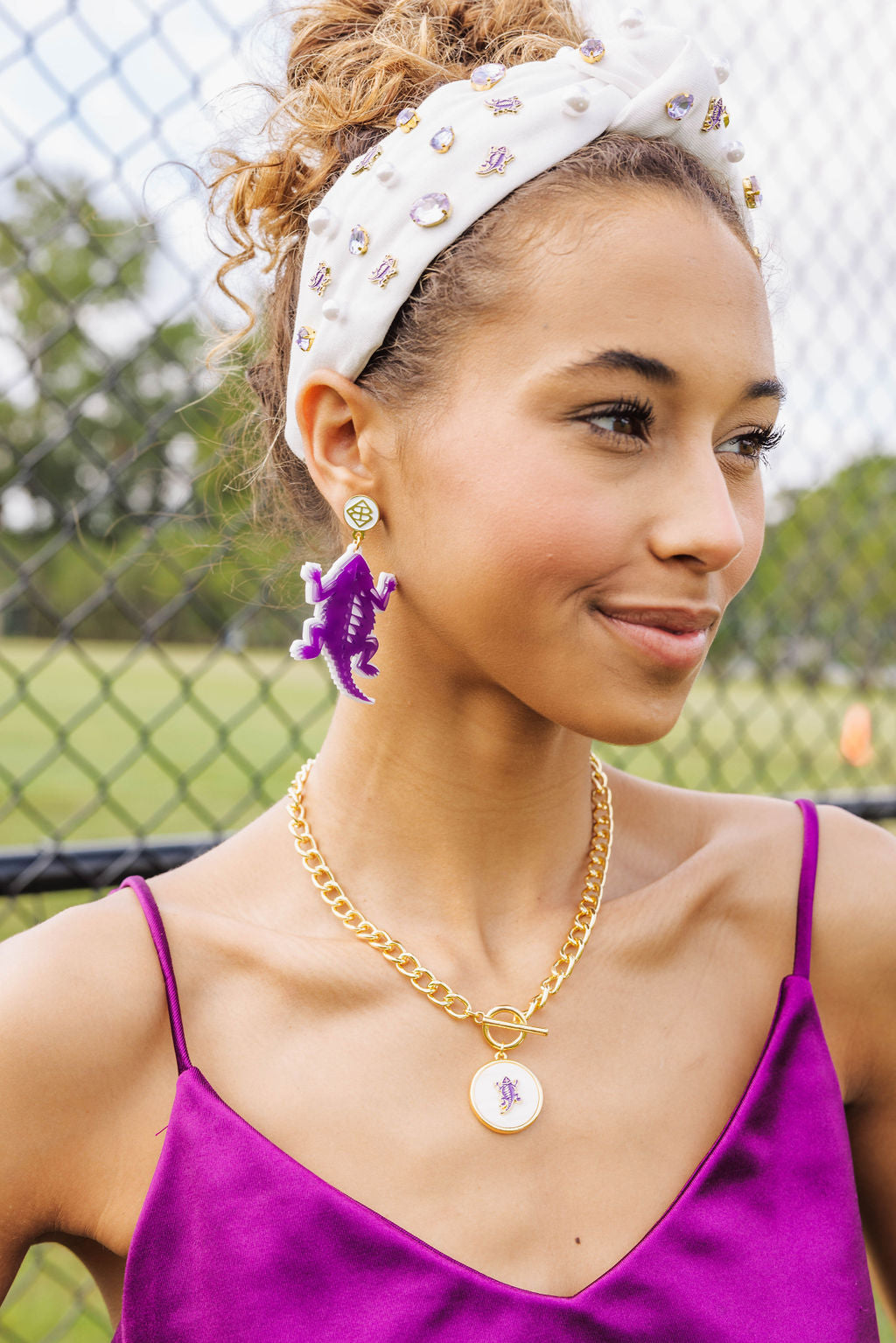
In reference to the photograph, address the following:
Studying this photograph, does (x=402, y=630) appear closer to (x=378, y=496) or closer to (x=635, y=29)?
(x=378, y=496)

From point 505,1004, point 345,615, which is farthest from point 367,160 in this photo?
point 505,1004

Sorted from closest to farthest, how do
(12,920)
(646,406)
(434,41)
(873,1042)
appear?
1. (646,406)
2. (434,41)
3. (873,1042)
4. (12,920)

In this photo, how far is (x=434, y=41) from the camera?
142 cm

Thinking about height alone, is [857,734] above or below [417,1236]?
below

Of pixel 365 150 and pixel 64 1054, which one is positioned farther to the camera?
pixel 365 150

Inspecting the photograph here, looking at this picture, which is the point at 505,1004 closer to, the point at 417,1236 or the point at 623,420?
the point at 417,1236

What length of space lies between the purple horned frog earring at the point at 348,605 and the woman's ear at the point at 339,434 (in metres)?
0.03

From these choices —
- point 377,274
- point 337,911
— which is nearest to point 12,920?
point 337,911

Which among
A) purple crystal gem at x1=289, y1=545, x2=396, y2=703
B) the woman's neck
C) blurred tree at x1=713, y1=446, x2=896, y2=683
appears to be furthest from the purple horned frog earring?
blurred tree at x1=713, y1=446, x2=896, y2=683

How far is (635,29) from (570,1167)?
131 cm

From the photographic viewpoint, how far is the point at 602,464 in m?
1.18

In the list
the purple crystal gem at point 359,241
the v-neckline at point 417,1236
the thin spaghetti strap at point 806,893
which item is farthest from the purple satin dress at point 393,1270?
the purple crystal gem at point 359,241

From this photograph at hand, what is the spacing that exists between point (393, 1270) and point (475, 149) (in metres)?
1.23

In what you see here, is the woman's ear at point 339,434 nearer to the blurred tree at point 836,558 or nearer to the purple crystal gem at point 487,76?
the purple crystal gem at point 487,76
